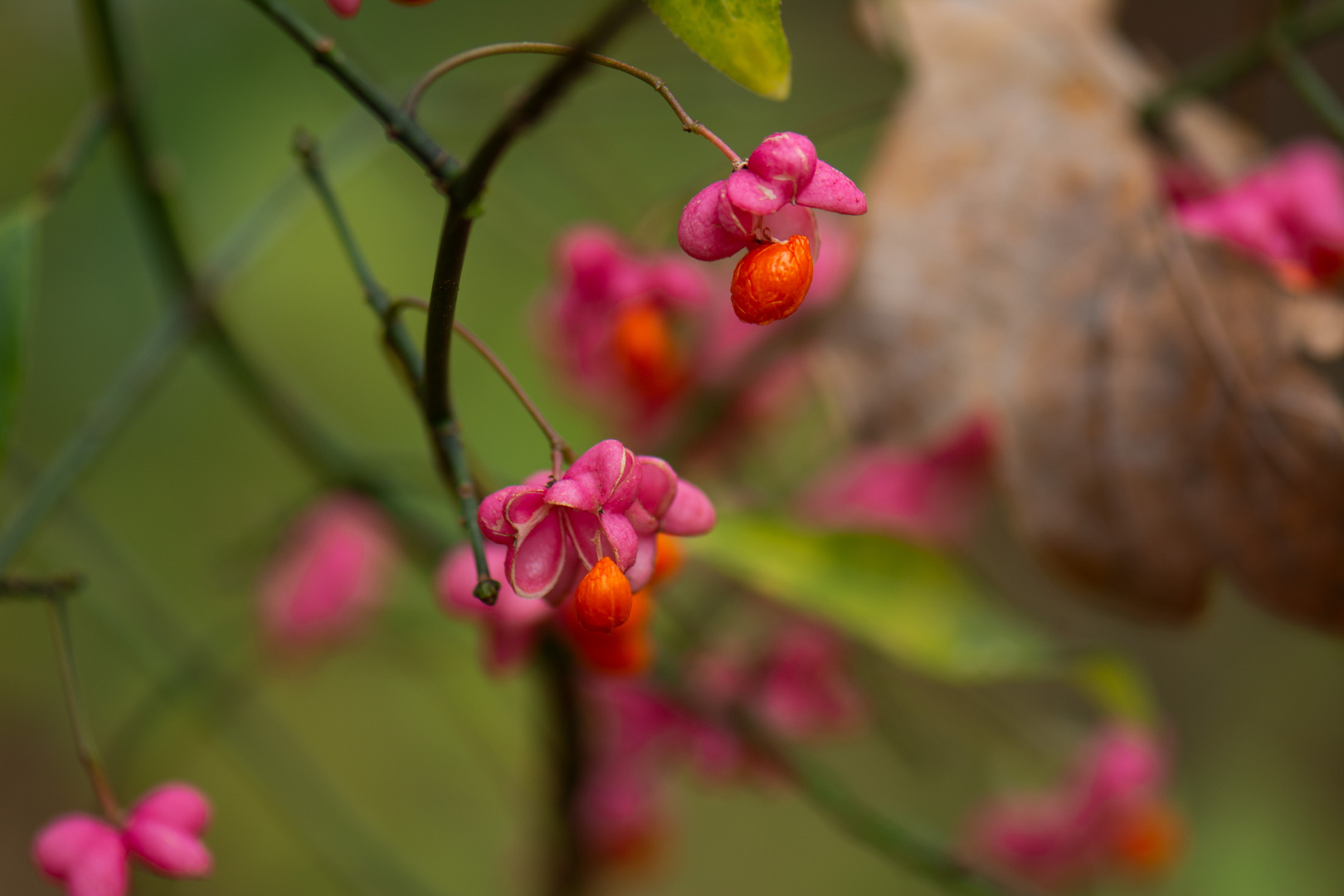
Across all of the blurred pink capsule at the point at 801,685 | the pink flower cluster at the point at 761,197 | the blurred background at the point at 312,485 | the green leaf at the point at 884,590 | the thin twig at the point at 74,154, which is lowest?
the blurred background at the point at 312,485

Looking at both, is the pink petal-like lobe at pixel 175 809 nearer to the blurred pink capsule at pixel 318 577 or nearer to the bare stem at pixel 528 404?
the bare stem at pixel 528 404

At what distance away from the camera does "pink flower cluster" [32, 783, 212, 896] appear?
314 millimetres

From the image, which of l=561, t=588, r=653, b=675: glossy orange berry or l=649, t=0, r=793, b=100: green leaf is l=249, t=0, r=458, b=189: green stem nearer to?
l=649, t=0, r=793, b=100: green leaf

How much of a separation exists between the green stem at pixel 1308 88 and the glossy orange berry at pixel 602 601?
38cm

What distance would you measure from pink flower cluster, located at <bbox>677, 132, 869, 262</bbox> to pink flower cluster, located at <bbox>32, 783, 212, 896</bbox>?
0.76 ft

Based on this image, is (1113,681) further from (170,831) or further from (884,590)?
(170,831)

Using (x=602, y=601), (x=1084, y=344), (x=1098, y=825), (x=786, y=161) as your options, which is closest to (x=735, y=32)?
(x=786, y=161)

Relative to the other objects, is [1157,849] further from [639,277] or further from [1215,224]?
[639,277]

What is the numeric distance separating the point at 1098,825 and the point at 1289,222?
41cm

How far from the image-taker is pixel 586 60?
23 cm

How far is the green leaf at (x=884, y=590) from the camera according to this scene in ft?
1.71

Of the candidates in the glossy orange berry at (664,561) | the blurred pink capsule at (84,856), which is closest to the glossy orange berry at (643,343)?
the glossy orange berry at (664,561)

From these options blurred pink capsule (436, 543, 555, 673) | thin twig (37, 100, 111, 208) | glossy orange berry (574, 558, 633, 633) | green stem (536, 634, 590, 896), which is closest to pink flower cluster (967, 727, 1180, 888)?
green stem (536, 634, 590, 896)

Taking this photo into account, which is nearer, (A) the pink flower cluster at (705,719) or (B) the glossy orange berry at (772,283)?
(B) the glossy orange berry at (772,283)
